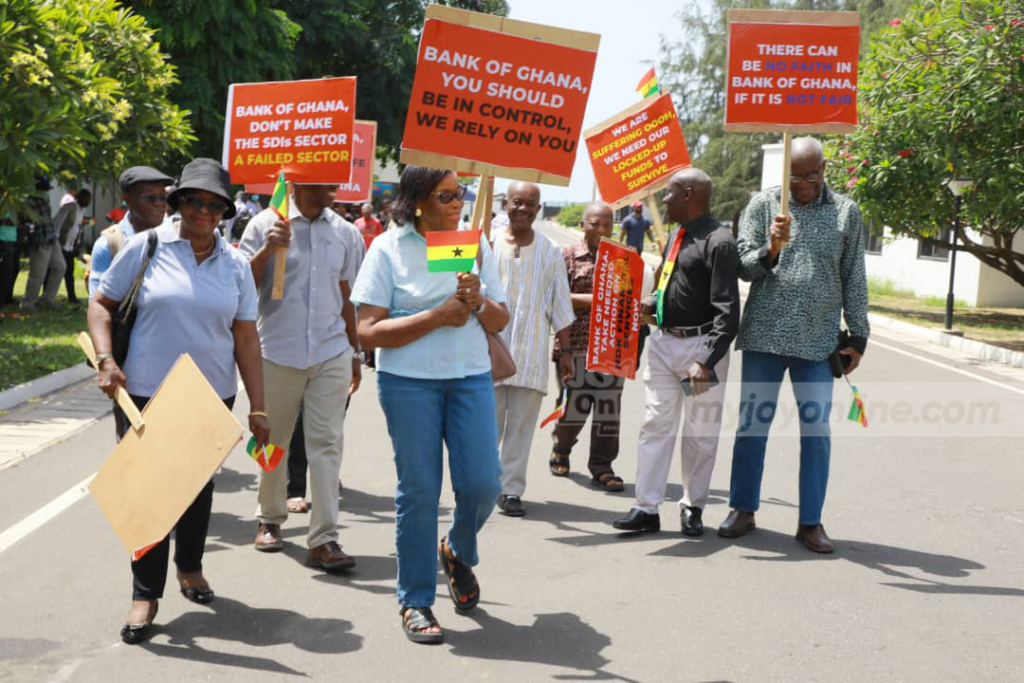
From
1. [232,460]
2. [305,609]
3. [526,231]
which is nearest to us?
[305,609]

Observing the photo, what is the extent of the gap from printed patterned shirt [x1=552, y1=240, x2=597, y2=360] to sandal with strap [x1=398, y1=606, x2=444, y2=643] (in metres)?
3.18

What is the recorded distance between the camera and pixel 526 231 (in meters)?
7.06

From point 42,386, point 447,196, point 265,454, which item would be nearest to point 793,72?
point 447,196

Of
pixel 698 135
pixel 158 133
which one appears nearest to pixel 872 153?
pixel 158 133

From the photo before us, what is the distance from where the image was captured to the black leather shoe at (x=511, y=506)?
6.97 m

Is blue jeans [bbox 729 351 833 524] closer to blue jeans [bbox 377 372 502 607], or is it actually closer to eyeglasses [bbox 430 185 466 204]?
blue jeans [bbox 377 372 502 607]

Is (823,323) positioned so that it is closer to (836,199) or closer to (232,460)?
(836,199)

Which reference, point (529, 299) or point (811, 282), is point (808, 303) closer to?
point (811, 282)

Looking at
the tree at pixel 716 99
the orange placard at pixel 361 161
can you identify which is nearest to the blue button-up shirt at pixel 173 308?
the orange placard at pixel 361 161

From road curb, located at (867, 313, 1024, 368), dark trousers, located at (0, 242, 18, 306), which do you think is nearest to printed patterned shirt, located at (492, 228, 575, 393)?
road curb, located at (867, 313, 1024, 368)

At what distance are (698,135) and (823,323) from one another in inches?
2167

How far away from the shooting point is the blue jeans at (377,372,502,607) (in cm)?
482

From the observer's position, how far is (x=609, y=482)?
7.79m

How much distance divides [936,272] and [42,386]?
74.3 ft
